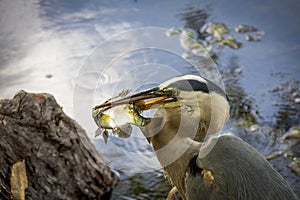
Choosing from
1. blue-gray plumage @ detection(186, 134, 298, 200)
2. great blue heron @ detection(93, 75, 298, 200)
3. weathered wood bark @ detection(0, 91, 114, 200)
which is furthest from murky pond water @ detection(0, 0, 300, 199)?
blue-gray plumage @ detection(186, 134, 298, 200)

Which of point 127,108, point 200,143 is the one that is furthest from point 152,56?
point 127,108

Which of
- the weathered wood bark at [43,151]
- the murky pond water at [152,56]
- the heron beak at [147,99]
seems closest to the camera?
the heron beak at [147,99]

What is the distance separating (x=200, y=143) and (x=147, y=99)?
373 millimetres

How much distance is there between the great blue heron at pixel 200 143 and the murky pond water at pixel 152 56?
2.01 ft

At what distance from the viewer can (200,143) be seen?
1.96m

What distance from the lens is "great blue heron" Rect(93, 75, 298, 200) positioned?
171 cm

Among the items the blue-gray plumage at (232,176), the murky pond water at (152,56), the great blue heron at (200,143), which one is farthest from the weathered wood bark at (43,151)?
the blue-gray plumage at (232,176)

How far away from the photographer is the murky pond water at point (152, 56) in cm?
284

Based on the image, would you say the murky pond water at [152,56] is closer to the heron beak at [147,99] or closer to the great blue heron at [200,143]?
the great blue heron at [200,143]

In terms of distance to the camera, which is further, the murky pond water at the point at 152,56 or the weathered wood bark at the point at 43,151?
the murky pond water at the point at 152,56

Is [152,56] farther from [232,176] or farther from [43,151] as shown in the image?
[232,176]

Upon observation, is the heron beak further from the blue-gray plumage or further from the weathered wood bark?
the weathered wood bark

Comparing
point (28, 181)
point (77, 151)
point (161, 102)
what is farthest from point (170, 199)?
point (161, 102)

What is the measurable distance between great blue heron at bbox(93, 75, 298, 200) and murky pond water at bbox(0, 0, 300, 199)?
0.61 meters
